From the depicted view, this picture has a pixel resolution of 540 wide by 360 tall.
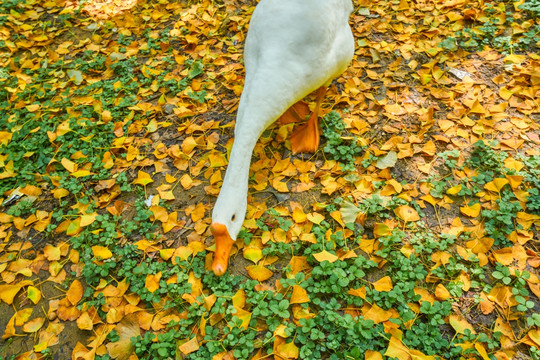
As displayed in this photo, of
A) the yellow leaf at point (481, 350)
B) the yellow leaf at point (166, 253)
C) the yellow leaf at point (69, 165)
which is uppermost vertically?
the yellow leaf at point (69, 165)

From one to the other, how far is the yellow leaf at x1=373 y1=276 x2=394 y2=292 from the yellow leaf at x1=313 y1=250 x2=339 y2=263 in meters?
0.29

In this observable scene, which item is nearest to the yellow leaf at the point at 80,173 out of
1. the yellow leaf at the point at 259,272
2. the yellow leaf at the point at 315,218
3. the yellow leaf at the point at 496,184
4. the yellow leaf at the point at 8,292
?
the yellow leaf at the point at 8,292

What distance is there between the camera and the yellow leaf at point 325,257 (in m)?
2.23

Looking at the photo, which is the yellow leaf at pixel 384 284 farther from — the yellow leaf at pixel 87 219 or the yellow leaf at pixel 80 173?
the yellow leaf at pixel 80 173

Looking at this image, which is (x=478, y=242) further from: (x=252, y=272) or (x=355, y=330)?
(x=252, y=272)

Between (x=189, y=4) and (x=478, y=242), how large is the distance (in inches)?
165

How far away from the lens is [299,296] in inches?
83.0

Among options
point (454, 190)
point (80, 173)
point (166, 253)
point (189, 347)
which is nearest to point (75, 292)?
point (166, 253)

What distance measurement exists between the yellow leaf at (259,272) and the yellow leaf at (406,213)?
996mm

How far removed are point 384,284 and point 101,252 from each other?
6.33ft

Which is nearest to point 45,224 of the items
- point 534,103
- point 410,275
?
point 410,275

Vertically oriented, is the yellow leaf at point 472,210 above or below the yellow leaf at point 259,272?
above

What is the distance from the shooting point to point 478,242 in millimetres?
2277

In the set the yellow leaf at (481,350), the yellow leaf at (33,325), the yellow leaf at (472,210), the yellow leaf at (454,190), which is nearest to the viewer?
the yellow leaf at (481,350)
